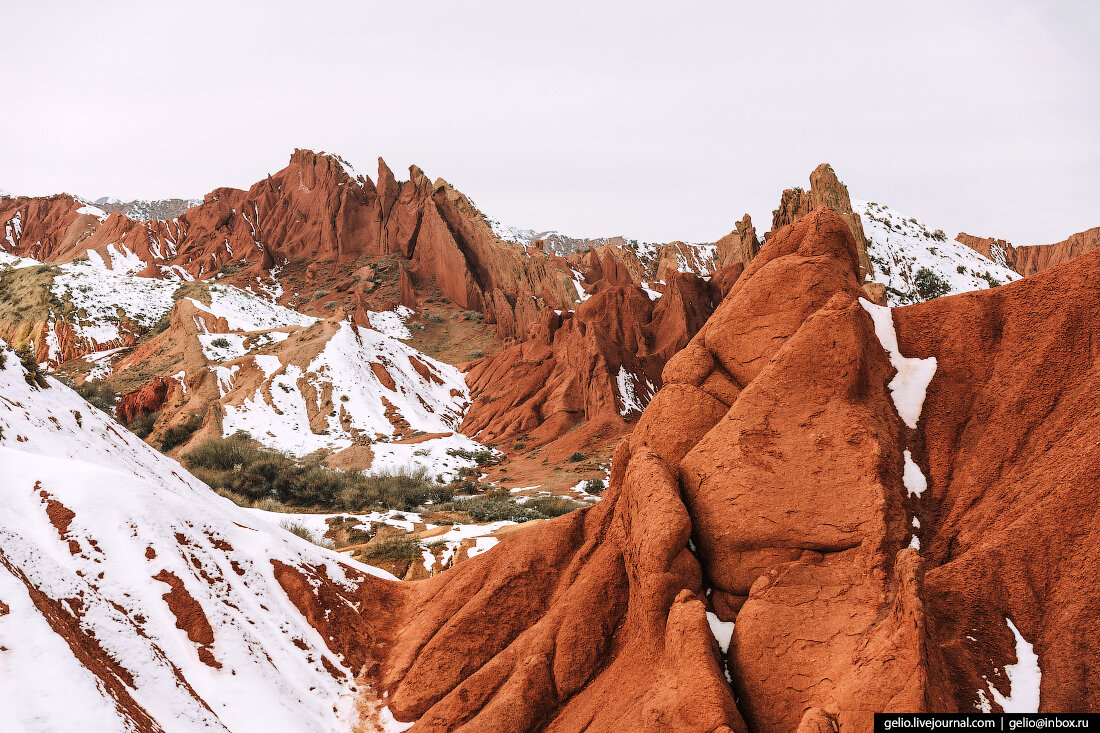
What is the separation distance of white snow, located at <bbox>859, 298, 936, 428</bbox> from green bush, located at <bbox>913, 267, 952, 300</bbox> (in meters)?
35.9

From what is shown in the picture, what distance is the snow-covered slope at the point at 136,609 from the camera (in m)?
6.86

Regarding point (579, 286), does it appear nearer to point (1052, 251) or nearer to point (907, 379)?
point (907, 379)

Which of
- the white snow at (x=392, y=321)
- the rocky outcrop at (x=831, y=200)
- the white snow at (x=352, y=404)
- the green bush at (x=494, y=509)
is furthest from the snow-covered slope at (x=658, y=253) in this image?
the green bush at (x=494, y=509)

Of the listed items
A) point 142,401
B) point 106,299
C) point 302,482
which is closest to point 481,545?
point 302,482

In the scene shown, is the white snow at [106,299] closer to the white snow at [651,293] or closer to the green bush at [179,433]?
the green bush at [179,433]

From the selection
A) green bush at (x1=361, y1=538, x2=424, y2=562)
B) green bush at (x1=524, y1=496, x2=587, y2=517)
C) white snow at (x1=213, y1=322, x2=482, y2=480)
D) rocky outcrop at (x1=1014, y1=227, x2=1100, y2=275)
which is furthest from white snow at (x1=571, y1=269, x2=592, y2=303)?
rocky outcrop at (x1=1014, y1=227, x2=1100, y2=275)

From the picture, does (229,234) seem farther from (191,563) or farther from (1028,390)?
(1028,390)

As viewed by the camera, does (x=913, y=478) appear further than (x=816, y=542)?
Yes

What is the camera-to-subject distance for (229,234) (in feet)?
327

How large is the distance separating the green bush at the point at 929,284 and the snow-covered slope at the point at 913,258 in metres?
0.13

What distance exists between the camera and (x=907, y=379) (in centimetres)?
981

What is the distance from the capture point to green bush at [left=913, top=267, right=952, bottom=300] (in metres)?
41.1

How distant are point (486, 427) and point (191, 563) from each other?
3558 centimetres

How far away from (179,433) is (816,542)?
39862mm
